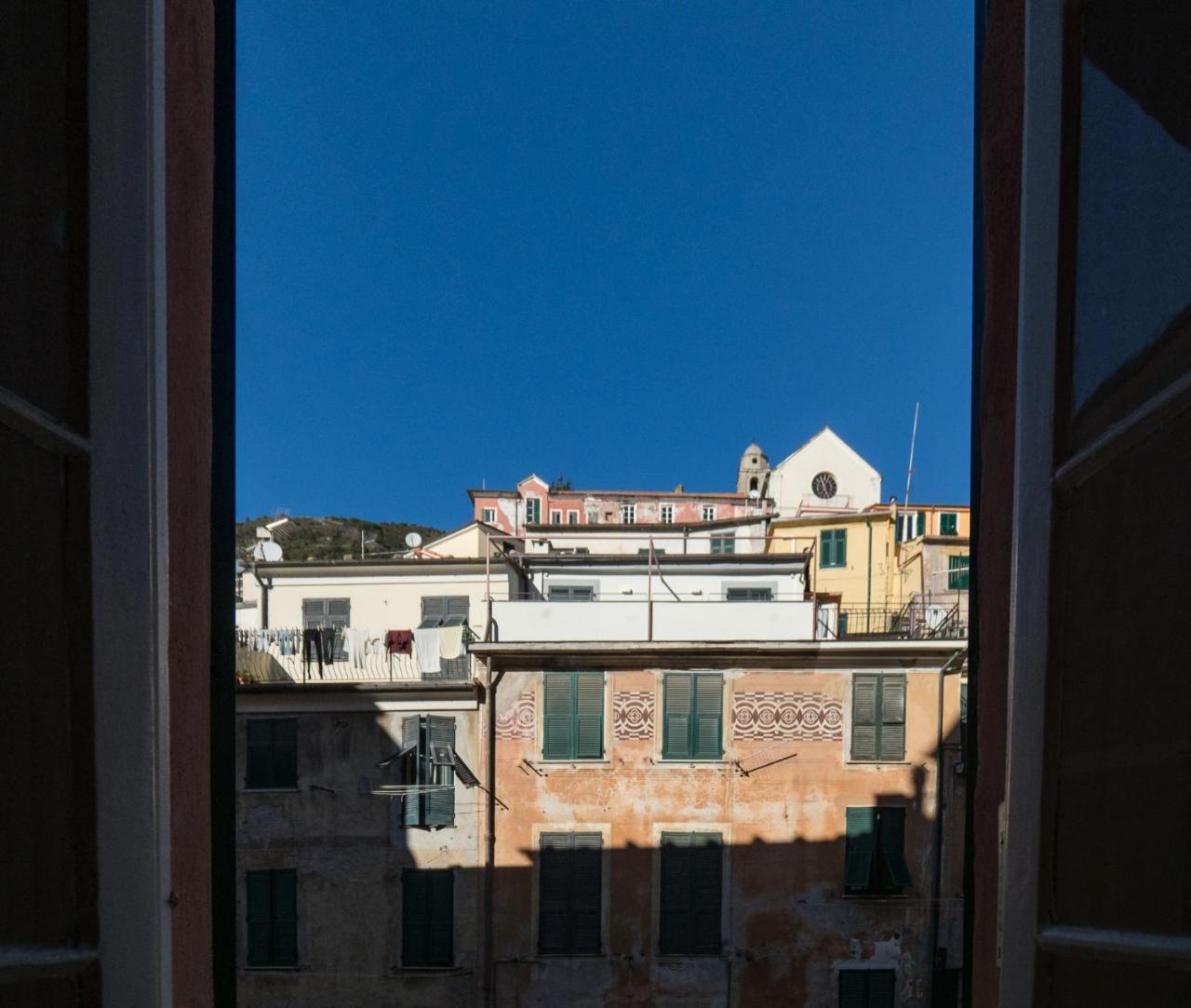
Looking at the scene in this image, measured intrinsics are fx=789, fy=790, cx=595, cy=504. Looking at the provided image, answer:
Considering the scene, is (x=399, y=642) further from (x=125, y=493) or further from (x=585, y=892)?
(x=125, y=493)

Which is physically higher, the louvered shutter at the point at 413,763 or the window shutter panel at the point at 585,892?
the louvered shutter at the point at 413,763

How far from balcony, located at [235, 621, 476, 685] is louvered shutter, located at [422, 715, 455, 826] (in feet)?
3.87

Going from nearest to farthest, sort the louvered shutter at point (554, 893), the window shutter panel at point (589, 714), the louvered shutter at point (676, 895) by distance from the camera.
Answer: the louvered shutter at point (676, 895) → the louvered shutter at point (554, 893) → the window shutter panel at point (589, 714)

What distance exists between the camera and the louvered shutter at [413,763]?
1247 cm

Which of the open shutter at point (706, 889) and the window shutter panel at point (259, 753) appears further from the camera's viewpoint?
the window shutter panel at point (259, 753)

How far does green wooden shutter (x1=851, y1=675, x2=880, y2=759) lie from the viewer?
41.2 feet

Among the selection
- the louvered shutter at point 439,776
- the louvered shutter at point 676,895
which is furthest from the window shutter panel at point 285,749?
the louvered shutter at point 676,895

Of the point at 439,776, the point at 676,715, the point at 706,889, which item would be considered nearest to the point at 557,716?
the point at 676,715

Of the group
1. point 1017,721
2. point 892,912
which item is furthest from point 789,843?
point 1017,721

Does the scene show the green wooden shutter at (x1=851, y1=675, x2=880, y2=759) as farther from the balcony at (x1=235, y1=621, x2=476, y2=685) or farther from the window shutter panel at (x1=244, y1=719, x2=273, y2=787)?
the window shutter panel at (x1=244, y1=719, x2=273, y2=787)

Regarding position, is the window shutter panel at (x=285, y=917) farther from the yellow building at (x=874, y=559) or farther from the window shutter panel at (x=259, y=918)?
the yellow building at (x=874, y=559)

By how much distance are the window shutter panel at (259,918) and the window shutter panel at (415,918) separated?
2.12 meters

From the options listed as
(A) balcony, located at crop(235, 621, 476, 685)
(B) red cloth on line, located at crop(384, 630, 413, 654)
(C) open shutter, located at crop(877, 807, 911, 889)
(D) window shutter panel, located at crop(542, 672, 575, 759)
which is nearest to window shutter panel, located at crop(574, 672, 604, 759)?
(D) window shutter panel, located at crop(542, 672, 575, 759)

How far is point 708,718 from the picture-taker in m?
12.7
